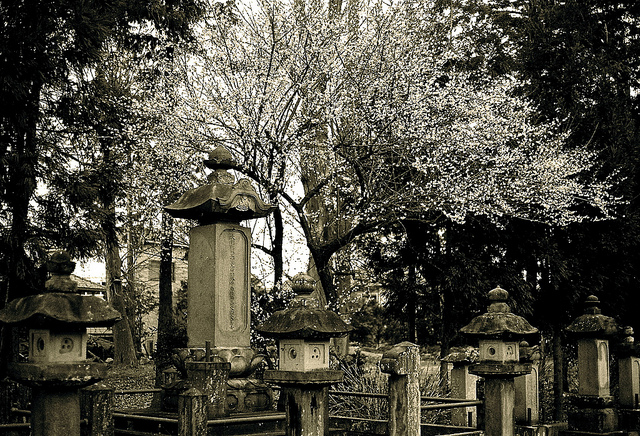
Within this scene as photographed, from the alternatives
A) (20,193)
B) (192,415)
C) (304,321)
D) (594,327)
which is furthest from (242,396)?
(594,327)

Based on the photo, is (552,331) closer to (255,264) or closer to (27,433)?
(255,264)

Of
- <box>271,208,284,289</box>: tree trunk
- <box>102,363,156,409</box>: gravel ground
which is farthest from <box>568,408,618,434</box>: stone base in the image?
<box>102,363,156,409</box>: gravel ground

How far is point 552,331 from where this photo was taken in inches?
741

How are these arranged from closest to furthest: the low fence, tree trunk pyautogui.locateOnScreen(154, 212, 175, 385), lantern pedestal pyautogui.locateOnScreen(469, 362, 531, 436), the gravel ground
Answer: the low fence, lantern pedestal pyautogui.locateOnScreen(469, 362, 531, 436), tree trunk pyautogui.locateOnScreen(154, 212, 175, 385), the gravel ground

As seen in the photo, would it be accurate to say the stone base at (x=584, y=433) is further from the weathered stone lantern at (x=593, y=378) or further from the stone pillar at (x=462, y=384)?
the stone pillar at (x=462, y=384)

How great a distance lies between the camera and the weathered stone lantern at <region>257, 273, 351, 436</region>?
698 centimetres

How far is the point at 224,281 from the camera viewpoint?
35.6ft

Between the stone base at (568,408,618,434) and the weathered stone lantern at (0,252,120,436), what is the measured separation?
9.24 meters

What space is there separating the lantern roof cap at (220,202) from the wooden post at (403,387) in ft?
13.1

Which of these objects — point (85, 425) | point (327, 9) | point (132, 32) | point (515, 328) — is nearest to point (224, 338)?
point (85, 425)

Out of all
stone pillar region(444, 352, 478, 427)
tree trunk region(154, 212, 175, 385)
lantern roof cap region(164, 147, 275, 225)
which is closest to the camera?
lantern roof cap region(164, 147, 275, 225)

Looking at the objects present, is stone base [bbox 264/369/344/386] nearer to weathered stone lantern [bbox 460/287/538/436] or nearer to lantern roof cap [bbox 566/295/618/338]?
weathered stone lantern [bbox 460/287/538/436]

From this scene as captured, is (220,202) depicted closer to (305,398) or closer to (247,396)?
(247,396)

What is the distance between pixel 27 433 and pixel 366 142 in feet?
35.8
